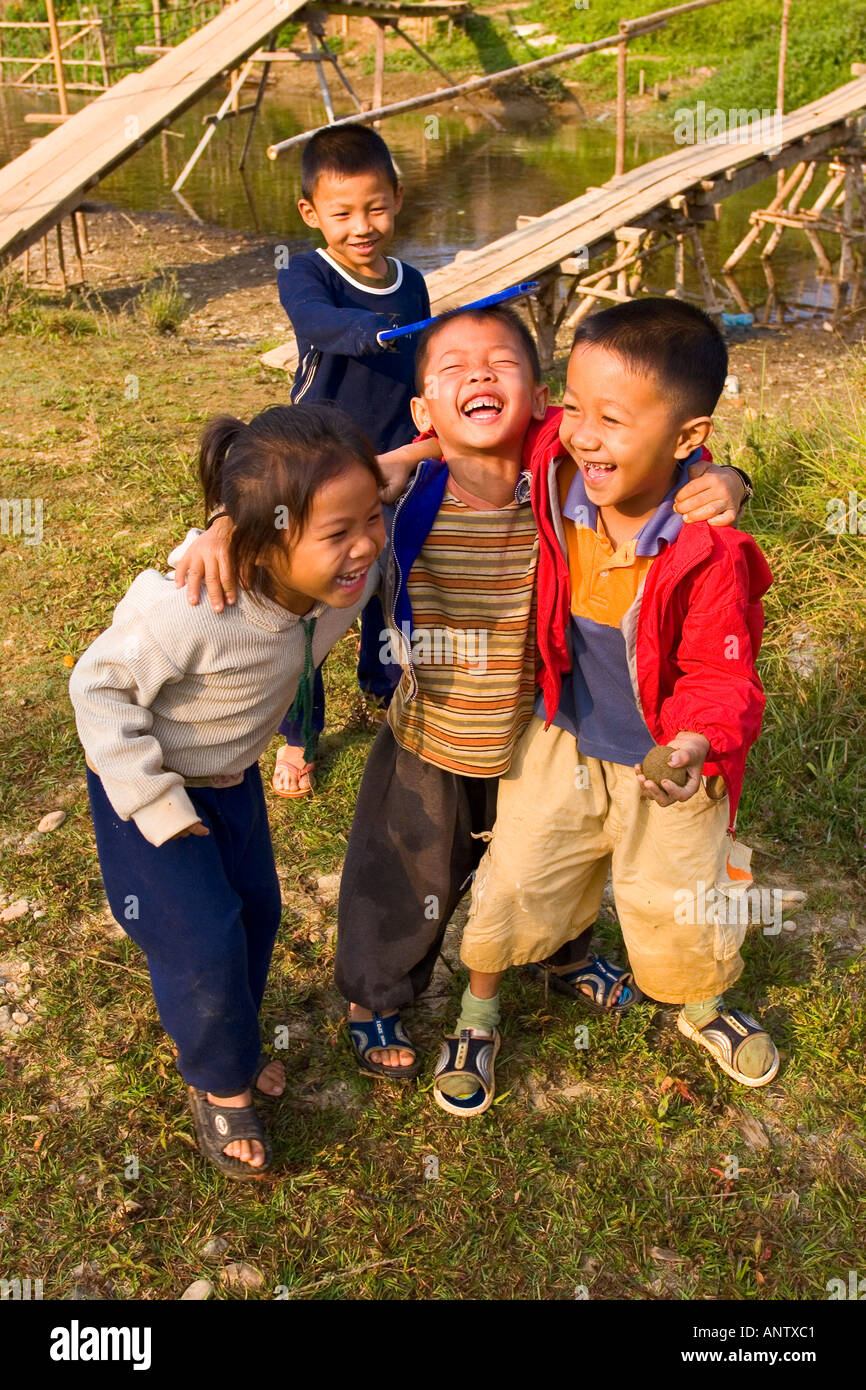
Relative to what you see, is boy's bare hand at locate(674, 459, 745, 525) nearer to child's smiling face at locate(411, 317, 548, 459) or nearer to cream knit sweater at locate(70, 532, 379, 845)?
child's smiling face at locate(411, 317, 548, 459)

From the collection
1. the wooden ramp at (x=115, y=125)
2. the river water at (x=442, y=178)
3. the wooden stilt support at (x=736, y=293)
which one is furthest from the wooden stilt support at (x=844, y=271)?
the wooden ramp at (x=115, y=125)

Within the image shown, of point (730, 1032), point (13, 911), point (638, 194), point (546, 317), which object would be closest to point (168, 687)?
point (13, 911)

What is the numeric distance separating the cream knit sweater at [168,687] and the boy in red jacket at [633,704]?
50 centimetres

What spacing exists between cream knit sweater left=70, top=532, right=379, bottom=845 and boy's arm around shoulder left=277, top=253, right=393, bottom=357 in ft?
4.12

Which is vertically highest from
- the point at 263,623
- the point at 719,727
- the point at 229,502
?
the point at 229,502

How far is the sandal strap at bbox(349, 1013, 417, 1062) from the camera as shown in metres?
2.59

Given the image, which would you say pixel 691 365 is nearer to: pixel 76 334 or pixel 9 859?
pixel 9 859

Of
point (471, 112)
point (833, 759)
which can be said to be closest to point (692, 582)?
point (833, 759)

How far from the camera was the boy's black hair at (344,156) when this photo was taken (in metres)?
3.27

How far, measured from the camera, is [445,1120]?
98.4 inches

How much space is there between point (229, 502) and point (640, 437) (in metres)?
0.68

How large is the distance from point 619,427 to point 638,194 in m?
6.51

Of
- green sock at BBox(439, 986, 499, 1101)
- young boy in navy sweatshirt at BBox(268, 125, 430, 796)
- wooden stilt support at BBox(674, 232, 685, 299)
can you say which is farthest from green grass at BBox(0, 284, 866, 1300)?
wooden stilt support at BBox(674, 232, 685, 299)

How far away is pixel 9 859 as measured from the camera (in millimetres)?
3182
